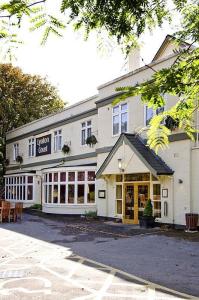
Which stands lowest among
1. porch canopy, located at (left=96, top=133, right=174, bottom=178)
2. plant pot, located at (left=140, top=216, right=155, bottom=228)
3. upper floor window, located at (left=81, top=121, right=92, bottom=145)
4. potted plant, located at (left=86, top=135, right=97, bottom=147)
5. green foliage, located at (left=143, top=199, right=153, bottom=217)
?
plant pot, located at (left=140, top=216, right=155, bottom=228)

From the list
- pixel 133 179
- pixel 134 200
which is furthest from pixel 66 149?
pixel 134 200

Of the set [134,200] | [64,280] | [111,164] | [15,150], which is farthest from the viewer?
[15,150]

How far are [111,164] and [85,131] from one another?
5888mm

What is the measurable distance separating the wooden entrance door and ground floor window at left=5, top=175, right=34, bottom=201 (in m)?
12.4

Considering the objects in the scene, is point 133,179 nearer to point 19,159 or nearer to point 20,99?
point 19,159

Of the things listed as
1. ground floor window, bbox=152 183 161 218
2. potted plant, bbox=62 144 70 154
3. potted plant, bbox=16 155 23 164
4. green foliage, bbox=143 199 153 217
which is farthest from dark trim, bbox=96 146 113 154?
potted plant, bbox=16 155 23 164

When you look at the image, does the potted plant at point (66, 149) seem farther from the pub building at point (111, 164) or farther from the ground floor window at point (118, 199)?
the ground floor window at point (118, 199)

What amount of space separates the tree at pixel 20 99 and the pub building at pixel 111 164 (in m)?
5.51

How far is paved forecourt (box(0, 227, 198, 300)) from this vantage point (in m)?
7.38

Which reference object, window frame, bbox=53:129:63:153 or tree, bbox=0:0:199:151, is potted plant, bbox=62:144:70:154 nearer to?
window frame, bbox=53:129:63:153

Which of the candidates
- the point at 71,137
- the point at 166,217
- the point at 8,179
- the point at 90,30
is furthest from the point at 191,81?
the point at 8,179

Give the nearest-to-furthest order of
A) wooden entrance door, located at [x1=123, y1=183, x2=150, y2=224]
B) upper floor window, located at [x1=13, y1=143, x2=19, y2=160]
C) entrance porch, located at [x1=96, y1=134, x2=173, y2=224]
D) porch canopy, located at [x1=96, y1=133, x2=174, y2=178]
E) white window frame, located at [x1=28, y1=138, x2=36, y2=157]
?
porch canopy, located at [x1=96, y1=133, x2=174, y2=178] < entrance porch, located at [x1=96, y1=134, x2=173, y2=224] < wooden entrance door, located at [x1=123, y1=183, x2=150, y2=224] < white window frame, located at [x1=28, y1=138, x2=36, y2=157] < upper floor window, located at [x1=13, y1=143, x2=19, y2=160]

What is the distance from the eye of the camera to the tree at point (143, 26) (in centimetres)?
359

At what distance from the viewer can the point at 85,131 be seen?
85.8 feet
